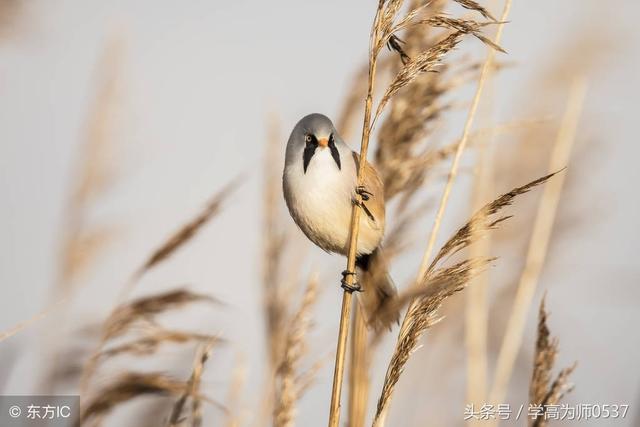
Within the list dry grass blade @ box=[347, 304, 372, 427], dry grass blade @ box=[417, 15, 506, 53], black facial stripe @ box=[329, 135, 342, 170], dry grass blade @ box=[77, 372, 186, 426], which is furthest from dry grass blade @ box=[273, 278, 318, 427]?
dry grass blade @ box=[417, 15, 506, 53]

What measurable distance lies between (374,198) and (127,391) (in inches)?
47.1

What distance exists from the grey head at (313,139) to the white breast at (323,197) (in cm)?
1

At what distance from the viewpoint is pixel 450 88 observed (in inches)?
99.7

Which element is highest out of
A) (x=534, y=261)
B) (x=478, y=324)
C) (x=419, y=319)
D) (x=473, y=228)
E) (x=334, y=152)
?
(x=334, y=152)

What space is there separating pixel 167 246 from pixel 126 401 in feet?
1.29

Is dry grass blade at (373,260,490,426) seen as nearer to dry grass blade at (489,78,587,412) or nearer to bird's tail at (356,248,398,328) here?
bird's tail at (356,248,398,328)

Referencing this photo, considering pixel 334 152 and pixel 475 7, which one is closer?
pixel 475 7

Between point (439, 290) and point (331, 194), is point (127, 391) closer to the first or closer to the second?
point (439, 290)

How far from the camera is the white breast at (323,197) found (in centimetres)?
244

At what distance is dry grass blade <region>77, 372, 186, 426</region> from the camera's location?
5.24 ft

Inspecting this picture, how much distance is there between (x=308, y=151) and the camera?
8.14ft

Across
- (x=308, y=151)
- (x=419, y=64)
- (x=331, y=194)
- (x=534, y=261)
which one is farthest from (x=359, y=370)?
(x=534, y=261)

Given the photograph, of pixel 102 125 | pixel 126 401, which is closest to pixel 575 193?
pixel 102 125

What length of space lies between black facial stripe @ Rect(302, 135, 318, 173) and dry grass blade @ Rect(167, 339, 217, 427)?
715 mm
